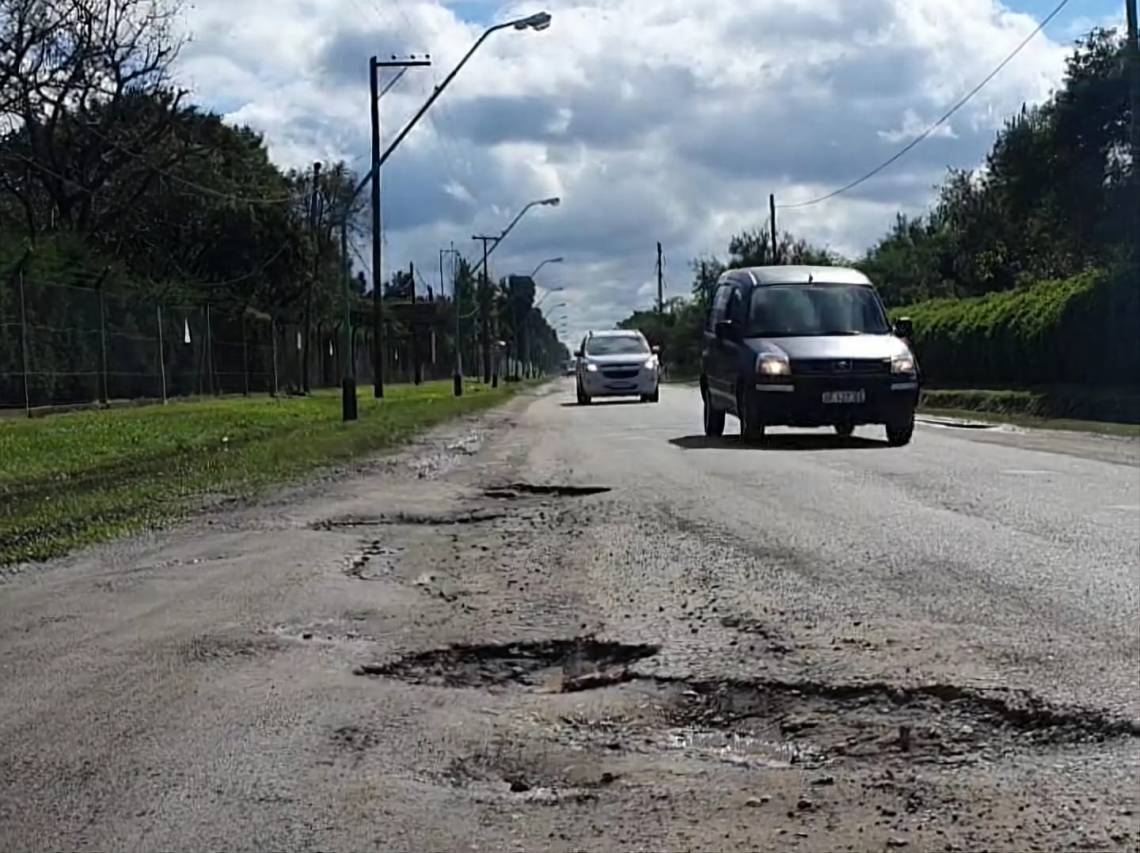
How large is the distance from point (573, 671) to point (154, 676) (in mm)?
1571

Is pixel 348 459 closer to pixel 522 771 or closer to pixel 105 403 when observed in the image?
pixel 522 771

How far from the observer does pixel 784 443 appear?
17.8 metres

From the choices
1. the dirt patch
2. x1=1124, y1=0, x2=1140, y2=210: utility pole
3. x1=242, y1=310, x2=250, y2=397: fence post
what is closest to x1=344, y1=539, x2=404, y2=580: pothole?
the dirt patch

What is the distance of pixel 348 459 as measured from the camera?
669 inches

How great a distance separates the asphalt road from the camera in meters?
4.37

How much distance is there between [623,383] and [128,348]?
11013mm

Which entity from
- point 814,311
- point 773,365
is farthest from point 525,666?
point 814,311

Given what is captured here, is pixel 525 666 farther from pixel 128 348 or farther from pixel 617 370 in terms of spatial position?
pixel 128 348

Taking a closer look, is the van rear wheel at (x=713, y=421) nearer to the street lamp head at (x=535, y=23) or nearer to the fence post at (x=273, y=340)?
the street lamp head at (x=535, y=23)

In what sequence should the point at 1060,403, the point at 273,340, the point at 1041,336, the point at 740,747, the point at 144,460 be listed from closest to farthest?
1. the point at 740,747
2. the point at 144,460
3. the point at 1060,403
4. the point at 1041,336
5. the point at 273,340

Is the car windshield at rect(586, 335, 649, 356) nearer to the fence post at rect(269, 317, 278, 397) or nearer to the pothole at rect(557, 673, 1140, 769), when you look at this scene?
the fence post at rect(269, 317, 278, 397)

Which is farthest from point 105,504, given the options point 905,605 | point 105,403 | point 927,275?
point 927,275

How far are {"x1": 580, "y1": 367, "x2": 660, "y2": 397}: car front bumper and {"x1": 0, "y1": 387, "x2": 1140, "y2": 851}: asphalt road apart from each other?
23723 mm

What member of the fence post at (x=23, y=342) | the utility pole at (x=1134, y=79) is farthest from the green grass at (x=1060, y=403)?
the fence post at (x=23, y=342)
